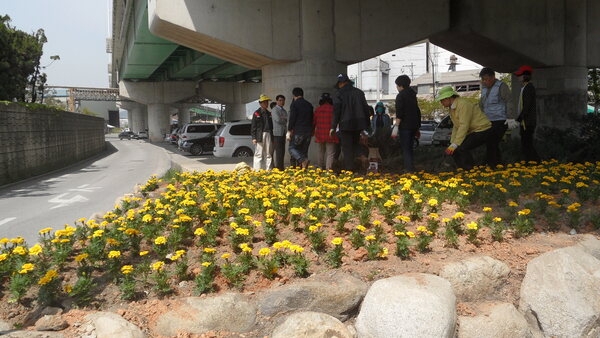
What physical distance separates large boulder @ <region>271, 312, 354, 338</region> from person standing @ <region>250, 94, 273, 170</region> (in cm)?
742

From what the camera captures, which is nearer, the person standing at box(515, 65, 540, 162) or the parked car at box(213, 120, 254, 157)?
the person standing at box(515, 65, 540, 162)

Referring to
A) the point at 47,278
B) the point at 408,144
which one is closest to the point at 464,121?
the point at 408,144

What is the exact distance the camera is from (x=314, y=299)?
3.78 metres

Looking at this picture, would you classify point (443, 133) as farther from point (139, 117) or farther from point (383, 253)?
point (139, 117)

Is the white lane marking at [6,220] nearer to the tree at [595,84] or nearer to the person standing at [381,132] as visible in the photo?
the person standing at [381,132]

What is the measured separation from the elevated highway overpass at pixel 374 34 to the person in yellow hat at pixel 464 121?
5.01m

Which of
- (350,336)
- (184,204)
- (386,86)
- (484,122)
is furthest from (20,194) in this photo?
(386,86)

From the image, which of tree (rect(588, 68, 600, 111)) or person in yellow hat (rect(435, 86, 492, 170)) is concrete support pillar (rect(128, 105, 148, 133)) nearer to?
tree (rect(588, 68, 600, 111))

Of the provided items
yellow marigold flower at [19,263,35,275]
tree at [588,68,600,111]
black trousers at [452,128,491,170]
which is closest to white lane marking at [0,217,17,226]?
yellow marigold flower at [19,263,35,275]

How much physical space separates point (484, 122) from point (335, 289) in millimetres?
4653

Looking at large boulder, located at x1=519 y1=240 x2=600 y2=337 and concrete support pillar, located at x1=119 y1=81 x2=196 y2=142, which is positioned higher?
concrete support pillar, located at x1=119 y1=81 x2=196 y2=142

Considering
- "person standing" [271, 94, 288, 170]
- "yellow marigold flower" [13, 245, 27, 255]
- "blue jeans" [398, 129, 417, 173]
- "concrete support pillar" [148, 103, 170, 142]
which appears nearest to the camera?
"yellow marigold flower" [13, 245, 27, 255]

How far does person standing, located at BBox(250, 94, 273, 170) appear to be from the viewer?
10836mm

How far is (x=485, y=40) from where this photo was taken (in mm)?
15273
